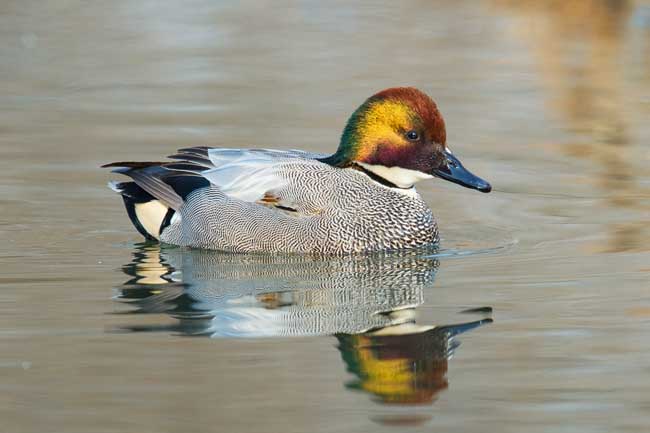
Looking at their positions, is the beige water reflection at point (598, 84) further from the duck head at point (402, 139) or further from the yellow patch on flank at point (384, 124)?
the yellow patch on flank at point (384, 124)

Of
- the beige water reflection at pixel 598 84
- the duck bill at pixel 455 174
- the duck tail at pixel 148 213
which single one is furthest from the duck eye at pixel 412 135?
the duck tail at pixel 148 213

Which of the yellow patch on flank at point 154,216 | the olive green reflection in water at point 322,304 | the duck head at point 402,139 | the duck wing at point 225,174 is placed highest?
the duck head at point 402,139

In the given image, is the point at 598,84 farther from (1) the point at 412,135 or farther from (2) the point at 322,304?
(2) the point at 322,304

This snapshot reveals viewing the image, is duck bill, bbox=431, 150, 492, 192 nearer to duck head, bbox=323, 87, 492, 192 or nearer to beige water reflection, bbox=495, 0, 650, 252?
A: duck head, bbox=323, 87, 492, 192

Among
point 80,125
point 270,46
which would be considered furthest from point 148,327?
point 270,46

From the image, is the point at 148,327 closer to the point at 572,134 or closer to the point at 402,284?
the point at 402,284

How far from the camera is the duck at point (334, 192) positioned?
8.80 m

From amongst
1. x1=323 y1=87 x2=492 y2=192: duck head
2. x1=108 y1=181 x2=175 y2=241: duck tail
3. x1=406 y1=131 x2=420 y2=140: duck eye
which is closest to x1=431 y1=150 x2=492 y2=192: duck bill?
x1=323 y1=87 x2=492 y2=192: duck head

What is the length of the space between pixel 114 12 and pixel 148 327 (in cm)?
1241

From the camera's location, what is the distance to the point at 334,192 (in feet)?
29.2

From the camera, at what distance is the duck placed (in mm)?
8805

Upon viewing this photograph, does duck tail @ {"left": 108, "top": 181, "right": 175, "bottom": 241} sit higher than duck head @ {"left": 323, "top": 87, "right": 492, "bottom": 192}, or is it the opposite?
duck head @ {"left": 323, "top": 87, "right": 492, "bottom": 192}

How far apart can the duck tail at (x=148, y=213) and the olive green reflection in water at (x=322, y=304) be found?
0.46 ft

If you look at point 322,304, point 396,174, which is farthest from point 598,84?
point 322,304
